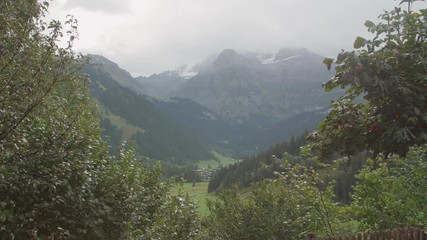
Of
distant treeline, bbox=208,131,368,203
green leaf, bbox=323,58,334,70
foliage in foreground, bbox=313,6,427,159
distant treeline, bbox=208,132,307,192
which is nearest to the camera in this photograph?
foliage in foreground, bbox=313,6,427,159

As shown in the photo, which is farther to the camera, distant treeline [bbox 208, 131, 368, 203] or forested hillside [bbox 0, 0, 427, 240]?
distant treeline [bbox 208, 131, 368, 203]

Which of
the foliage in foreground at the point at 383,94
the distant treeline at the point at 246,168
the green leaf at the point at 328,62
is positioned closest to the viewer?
the foliage in foreground at the point at 383,94

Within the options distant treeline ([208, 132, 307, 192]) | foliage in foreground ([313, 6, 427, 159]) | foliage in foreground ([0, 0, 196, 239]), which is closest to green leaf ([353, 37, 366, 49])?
foliage in foreground ([313, 6, 427, 159])

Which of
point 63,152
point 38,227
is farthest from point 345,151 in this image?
point 38,227

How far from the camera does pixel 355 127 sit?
690 centimetres

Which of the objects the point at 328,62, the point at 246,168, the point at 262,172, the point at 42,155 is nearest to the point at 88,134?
the point at 42,155

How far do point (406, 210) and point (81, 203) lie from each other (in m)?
18.2

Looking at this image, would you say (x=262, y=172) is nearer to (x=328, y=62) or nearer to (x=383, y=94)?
(x=328, y=62)

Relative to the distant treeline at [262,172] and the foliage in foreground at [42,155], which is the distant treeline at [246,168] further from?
the foliage in foreground at [42,155]

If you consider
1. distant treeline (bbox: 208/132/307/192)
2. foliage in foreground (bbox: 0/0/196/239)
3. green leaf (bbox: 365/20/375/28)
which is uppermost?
green leaf (bbox: 365/20/375/28)

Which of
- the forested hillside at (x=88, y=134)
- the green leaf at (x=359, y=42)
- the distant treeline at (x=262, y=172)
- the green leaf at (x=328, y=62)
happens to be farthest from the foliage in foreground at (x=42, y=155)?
the distant treeline at (x=262, y=172)

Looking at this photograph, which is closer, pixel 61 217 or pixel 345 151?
pixel 345 151

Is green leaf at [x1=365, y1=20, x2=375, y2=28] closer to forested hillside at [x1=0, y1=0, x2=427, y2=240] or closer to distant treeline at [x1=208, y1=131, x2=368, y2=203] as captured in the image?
forested hillside at [x1=0, y1=0, x2=427, y2=240]

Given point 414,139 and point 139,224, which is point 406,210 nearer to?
point 139,224
